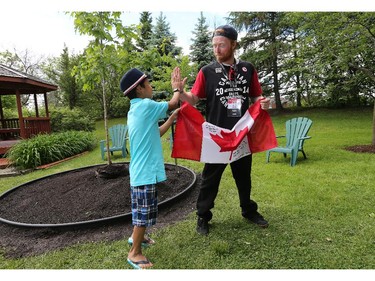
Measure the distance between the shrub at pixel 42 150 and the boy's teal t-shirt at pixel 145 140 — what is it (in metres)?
6.28

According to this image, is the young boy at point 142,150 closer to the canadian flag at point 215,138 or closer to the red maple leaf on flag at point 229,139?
the canadian flag at point 215,138

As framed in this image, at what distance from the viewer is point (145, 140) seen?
7.80 ft

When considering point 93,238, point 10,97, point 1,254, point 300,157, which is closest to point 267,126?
point 93,238

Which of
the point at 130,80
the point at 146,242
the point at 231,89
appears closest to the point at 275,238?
the point at 146,242

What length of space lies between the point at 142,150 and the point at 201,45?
14.2 meters

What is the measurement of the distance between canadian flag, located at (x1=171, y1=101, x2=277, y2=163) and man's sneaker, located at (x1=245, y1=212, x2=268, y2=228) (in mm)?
746

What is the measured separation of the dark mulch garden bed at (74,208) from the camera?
10.1ft

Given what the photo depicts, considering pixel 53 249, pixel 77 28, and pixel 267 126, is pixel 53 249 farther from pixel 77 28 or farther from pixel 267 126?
pixel 77 28

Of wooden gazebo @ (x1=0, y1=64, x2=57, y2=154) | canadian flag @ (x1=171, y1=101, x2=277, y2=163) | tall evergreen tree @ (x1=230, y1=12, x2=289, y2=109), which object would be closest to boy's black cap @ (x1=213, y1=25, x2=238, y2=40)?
canadian flag @ (x1=171, y1=101, x2=277, y2=163)

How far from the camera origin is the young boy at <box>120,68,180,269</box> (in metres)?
2.36

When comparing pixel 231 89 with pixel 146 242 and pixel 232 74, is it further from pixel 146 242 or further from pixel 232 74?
pixel 146 242

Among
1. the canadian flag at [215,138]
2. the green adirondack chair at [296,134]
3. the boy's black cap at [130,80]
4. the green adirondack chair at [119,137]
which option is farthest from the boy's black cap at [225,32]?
the green adirondack chair at [119,137]

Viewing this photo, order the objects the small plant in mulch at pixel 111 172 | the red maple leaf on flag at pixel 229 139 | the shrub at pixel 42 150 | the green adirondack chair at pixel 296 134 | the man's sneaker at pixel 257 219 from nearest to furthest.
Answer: the red maple leaf on flag at pixel 229 139
the man's sneaker at pixel 257 219
the small plant in mulch at pixel 111 172
the green adirondack chair at pixel 296 134
the shrub at pixel 42 150

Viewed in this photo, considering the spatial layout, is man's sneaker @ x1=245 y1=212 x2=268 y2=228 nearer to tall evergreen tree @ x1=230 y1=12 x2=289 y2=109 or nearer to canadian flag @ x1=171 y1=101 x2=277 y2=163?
canadian flag @ x1=171 y1=101 x2=277 y2=163
